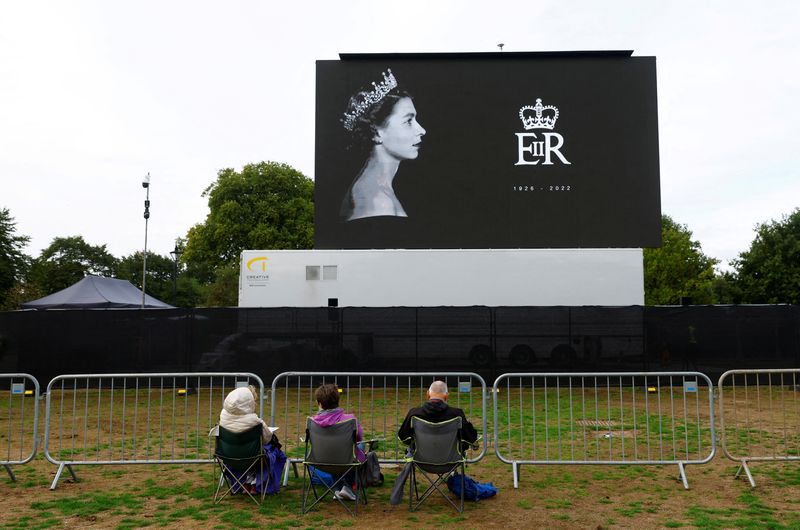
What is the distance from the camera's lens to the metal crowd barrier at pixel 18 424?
7063mm

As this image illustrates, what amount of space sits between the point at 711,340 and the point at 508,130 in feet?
22.8

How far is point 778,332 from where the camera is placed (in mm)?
14570

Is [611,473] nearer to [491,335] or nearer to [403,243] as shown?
[491,335]

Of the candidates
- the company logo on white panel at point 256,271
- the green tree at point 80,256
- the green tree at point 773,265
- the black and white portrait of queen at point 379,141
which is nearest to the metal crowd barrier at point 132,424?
the company logo on white panel at point 256,271

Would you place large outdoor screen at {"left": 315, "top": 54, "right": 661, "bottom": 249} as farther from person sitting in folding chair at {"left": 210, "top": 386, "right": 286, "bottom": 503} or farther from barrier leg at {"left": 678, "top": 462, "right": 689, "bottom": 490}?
person sitting in folding chair at {"left": 210, "top": 386, "right": 286, "bottom": 503}

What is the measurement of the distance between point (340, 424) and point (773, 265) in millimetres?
33625

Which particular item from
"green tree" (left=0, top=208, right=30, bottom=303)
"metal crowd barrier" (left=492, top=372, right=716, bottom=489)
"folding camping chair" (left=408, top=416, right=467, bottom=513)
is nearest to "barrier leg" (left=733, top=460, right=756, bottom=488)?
"metal crowd barrier" (left=492, top=372, right=716, bottom=489)

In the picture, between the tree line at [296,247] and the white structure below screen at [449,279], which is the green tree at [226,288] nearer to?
the tree line at [296,247]

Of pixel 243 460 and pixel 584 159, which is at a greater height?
pixel 584 159

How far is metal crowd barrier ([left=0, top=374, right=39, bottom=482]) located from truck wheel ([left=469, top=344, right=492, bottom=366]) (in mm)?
8488

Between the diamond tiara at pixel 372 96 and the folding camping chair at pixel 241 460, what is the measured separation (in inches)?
481

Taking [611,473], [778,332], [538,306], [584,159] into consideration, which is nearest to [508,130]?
[584,159]

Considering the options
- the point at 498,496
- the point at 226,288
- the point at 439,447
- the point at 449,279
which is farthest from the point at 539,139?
the point at 226,288

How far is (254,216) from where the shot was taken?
136ft
